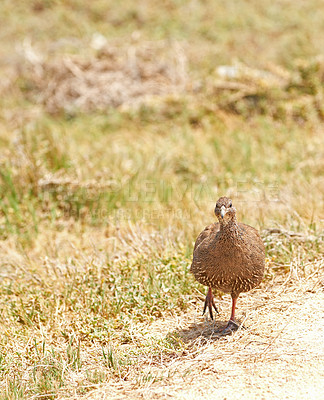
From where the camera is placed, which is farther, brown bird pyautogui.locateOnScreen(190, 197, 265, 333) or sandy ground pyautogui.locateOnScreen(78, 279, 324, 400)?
brown bird pyautogui.locateOnScreen(190, 197, 265, 333)

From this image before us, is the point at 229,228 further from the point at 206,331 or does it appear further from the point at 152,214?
the point at 152,214

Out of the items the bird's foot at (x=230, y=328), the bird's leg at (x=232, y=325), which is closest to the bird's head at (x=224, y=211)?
the bird's leg at (x=232, y=325)

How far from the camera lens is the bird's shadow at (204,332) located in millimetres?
3652

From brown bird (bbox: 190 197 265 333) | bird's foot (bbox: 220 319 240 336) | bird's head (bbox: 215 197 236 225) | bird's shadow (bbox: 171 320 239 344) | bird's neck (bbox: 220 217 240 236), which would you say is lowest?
bird's shadow (bbox: 171 320 239 344)

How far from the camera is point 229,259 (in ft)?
11.2

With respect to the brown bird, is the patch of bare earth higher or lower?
lower

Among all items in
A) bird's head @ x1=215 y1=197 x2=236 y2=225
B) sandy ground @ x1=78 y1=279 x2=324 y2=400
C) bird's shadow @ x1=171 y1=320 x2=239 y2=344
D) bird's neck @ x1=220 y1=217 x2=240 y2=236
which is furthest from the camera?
bird's shadow @ x1=171 y1=320 x2=239 y2=344

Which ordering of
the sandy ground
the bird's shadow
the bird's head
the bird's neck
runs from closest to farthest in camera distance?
1. the sandy ground
2. the bird's head
3. the bird's neck
4. the bird's shadow

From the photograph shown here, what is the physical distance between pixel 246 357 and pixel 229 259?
1.95 ft

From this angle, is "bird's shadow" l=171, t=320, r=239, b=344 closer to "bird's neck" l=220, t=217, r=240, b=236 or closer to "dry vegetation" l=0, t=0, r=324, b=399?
"dry vegetation" l=0, t=0, r=324, b=399

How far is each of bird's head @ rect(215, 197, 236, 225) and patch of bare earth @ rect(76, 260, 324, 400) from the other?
0.77 m

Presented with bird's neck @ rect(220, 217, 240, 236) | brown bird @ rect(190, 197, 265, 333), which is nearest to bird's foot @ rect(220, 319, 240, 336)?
brown bird @ rect(190, 197, 265, 333)

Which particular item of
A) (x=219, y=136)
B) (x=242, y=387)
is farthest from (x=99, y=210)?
(x=242, y=387)

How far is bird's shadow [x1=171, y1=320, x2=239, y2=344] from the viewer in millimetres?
3652
